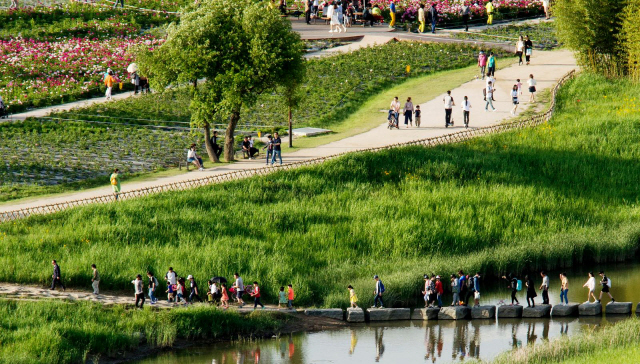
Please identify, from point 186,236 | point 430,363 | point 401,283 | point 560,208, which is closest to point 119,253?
point 186,236

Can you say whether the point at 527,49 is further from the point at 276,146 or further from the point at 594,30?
the point at 276,146

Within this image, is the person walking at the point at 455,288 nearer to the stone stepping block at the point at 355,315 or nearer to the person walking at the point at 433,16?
the stone stepping block at the point at 355,315

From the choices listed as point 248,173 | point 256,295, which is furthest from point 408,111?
point 256,295

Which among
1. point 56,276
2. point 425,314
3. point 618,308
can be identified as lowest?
point 425,314

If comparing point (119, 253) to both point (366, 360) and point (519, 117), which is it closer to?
point (366, 360)

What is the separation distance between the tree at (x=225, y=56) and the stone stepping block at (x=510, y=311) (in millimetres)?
16103

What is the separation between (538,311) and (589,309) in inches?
65.4

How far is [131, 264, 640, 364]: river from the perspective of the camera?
29.0 meters

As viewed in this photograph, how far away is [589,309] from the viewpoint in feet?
106

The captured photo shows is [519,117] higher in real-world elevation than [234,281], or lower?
higher

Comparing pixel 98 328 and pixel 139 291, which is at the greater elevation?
pixel 139 291

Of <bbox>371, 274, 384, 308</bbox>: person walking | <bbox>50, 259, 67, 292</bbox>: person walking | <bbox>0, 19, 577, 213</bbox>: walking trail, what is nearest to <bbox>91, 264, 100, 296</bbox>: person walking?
<bbox>50, 259, 67, 292</bbox>: person walking

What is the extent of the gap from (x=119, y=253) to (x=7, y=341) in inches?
291

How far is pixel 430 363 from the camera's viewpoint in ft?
93.5
